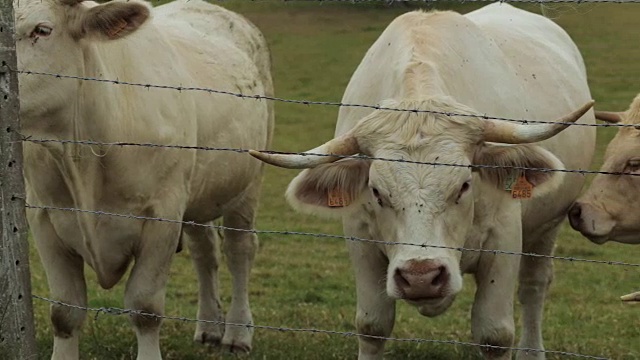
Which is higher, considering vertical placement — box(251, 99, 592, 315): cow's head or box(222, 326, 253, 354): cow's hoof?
box(251, 99, 592, 315): cow's head

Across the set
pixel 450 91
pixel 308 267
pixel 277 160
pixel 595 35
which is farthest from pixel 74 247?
pixel 595 35

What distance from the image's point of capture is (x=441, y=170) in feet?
17.6

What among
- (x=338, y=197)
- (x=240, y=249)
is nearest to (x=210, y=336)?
(x=240, y=249)

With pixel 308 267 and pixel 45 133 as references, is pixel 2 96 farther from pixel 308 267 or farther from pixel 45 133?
pixel 308 267

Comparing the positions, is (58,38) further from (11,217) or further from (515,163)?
(515,163)

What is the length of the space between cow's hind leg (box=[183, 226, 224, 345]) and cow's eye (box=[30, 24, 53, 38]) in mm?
2777

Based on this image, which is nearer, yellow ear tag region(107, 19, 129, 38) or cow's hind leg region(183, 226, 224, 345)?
yellow ear tag region(107, 19, 129, 38)

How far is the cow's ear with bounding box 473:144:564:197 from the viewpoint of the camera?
570cm

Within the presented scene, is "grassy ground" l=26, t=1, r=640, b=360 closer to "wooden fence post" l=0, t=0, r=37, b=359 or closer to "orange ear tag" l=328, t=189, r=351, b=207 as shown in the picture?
"orange ear tag" l=328, t=189, r=351, b=207

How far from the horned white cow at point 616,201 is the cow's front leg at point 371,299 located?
141 cm

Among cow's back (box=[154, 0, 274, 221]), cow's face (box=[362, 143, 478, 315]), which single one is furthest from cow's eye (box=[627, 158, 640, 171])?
cow's back (box=[154, 0, 274, 221])

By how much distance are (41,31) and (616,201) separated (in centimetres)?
328

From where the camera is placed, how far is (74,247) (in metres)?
6.48

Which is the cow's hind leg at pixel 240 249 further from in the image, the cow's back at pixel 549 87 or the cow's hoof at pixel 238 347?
the cow's back at pixel 549 87
